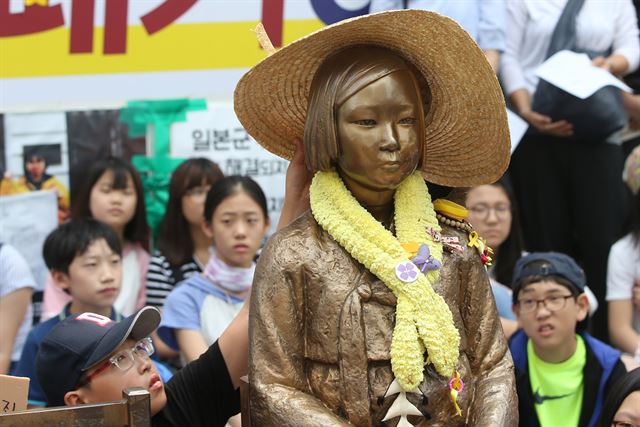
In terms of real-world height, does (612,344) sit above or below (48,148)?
below

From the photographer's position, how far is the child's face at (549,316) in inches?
177

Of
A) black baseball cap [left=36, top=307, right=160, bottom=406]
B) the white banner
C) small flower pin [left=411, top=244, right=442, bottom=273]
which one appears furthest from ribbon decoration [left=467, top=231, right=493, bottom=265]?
the white banner

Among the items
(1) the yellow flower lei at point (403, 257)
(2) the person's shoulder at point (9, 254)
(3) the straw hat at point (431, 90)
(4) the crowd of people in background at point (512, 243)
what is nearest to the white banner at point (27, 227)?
(4) the crowd of people in background at point (512, 243)

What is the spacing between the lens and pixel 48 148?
581cm

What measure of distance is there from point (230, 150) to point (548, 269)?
6.75 feet

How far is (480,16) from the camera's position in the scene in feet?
18.5

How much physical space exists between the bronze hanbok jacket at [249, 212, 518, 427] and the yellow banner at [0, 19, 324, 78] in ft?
10.5

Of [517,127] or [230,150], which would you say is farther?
[230,150]

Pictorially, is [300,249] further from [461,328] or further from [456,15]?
[456,15]

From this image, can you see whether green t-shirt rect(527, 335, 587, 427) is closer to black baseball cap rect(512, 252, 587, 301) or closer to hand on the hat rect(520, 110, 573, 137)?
black baseball cap rect(512, 252, 587, 301)

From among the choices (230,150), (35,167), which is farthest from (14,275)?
Answer: (230,150)

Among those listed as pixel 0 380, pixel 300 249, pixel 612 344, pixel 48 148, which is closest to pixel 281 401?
pixel 300 249

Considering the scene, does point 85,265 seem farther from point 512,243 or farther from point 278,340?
point 278,340

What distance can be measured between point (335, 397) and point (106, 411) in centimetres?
56
